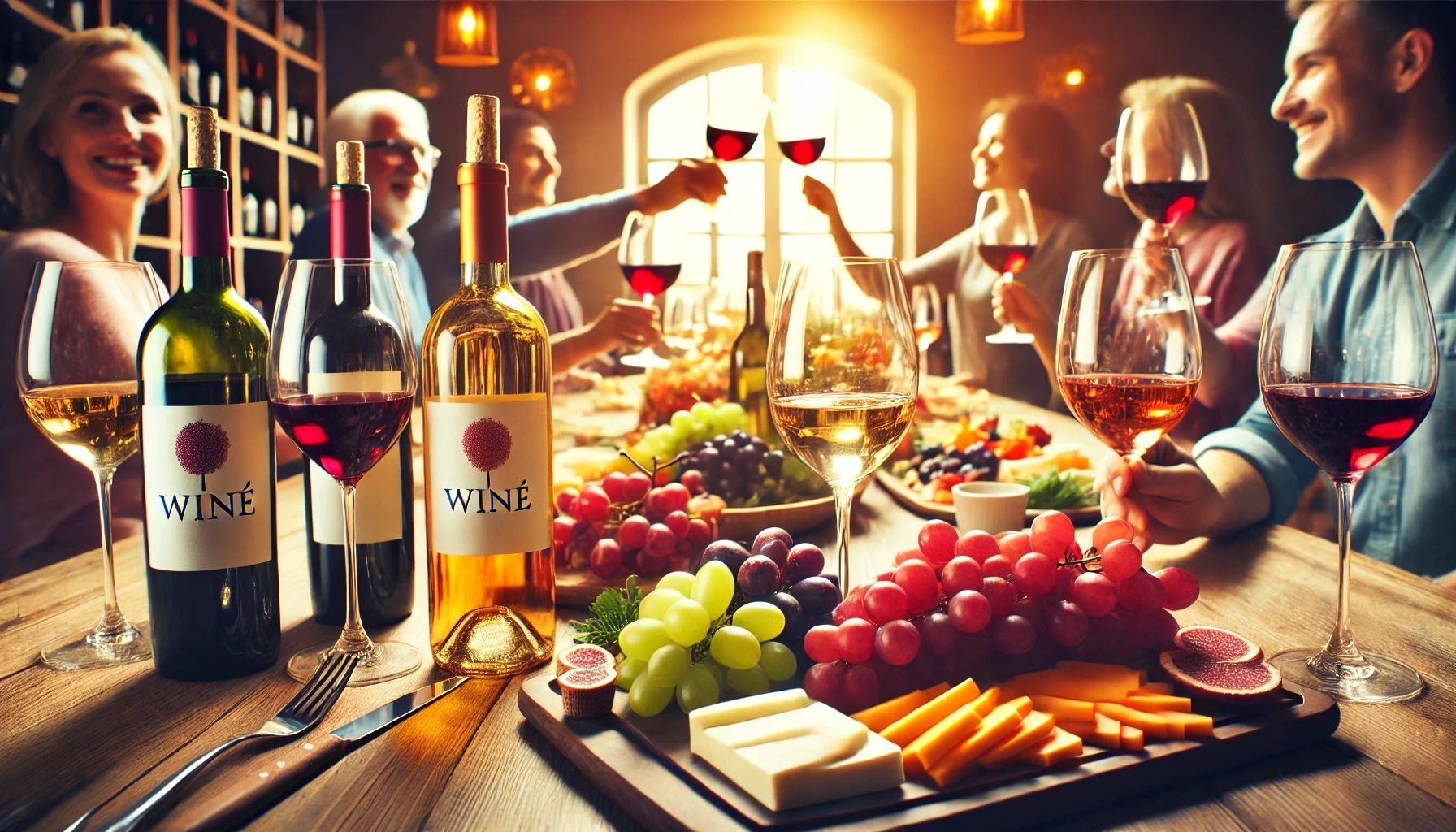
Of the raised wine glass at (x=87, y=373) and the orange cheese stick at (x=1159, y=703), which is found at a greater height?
the raised wine glass at (x=87, y=373)

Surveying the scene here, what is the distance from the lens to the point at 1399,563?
2701 mm

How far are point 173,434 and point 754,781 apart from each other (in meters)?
0.47

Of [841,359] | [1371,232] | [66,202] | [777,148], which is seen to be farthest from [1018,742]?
[777,148]

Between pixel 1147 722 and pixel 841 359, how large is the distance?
0.31 meters

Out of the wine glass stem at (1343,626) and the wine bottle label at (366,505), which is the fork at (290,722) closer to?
the wine bottle label at (366,505)

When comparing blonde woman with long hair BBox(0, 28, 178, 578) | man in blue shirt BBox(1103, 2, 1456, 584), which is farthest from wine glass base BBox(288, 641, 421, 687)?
blonde woman with long hair BBox(0, 28, 178, 578)

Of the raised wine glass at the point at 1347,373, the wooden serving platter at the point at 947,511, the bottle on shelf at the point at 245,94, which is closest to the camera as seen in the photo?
the raised wine glass at the point at 1347,373

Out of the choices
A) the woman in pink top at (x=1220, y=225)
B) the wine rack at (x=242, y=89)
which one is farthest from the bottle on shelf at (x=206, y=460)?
the woman in pink top at (x=1220, y=225)

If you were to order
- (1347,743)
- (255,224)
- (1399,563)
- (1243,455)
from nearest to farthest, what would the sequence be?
(1347,743) → (1243,455) → (1399,563) → (255,224)

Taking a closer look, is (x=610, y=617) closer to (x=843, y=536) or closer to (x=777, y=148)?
(x=843, y=536)

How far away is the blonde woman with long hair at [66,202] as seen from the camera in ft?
8.63

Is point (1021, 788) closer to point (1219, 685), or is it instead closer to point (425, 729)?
point (1219, 685)

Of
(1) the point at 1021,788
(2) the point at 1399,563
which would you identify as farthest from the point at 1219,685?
(2) the point at 1399,563

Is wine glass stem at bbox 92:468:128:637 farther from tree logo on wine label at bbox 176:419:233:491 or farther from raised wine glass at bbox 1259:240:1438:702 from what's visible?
→ raised wine glass at bbox 1259:240:1438:702
